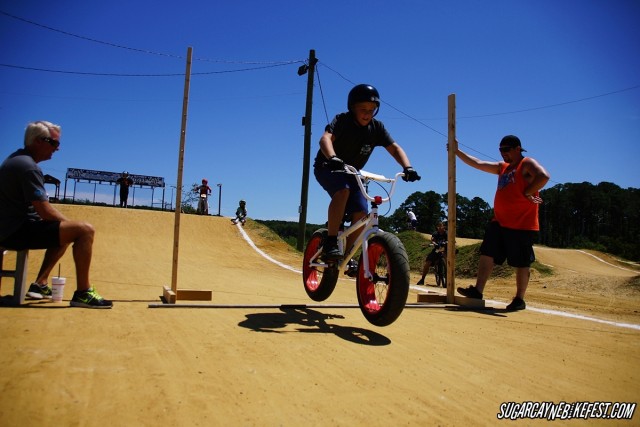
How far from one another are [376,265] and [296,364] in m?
1.62

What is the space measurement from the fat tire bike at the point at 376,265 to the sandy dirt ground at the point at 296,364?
246 mm

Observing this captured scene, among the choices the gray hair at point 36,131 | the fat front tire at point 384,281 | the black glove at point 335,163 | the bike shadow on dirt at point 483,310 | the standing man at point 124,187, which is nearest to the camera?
the fat front tire at point 384,281

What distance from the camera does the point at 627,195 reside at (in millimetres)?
77938

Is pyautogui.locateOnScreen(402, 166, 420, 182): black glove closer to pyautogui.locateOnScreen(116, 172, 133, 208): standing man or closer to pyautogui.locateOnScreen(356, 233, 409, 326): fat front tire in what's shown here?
Result: pyautogui.locateOnScreen(356, 233, 409, 326): fat front tire

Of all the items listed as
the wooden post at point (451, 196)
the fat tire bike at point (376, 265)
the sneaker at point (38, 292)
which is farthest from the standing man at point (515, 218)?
the sneaker at point (38, 292)

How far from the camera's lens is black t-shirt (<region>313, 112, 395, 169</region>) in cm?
453

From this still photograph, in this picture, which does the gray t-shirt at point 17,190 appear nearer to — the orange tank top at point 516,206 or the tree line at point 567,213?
the orange tank top at point 516,206

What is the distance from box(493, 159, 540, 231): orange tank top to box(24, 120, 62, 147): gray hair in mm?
5749

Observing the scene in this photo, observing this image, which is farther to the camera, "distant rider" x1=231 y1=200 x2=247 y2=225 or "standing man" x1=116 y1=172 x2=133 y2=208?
"standing man" x1=116 y1=172 x2=133 y2=208

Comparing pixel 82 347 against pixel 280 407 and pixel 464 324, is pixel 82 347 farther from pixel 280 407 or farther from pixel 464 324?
pixel 464 324

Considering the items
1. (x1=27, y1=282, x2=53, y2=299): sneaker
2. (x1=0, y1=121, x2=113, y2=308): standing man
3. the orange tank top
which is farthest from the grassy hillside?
(x1=27, y1=282, x2=53, y2=299): sneaker

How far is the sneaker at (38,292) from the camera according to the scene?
446 centimetres

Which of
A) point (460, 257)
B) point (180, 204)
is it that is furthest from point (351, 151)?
point (460, 257)

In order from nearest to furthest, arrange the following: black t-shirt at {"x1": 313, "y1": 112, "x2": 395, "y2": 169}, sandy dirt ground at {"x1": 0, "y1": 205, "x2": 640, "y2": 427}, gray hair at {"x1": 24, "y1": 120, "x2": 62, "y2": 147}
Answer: sandy dirt ground at {"x1": 0, "y1": 205, "x2": 640, "y2": 427}, gray hair at {"x1": 24, "y1": 120, "x2": 62, "y2": 147}, black t-shirt at {"x1": 313, "y1": 112, "x2": 395, "y2": 169}
